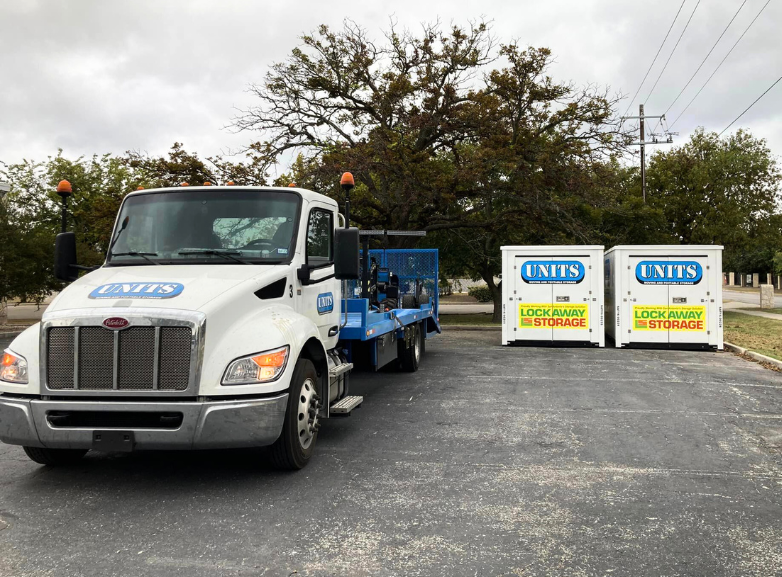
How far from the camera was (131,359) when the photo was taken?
15.3ft

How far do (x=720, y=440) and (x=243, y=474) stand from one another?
452 centimetres

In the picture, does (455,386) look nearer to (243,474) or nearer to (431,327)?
(431,327)

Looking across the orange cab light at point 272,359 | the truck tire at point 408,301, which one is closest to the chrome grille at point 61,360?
the orange cab light at point 272,359

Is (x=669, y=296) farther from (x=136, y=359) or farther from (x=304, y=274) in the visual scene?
(x=136, y=359)

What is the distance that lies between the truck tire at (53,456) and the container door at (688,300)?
13224mm

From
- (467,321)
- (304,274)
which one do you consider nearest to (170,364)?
(304,274)

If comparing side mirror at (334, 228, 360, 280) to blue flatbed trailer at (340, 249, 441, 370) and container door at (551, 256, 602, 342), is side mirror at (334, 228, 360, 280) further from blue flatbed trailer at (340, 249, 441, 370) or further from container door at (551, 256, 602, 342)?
container door at (551, 256, 602, 342)

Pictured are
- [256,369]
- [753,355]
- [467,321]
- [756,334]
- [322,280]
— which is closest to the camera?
[256,369]

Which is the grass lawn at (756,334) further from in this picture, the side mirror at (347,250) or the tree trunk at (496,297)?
the side mirror at (347,250)

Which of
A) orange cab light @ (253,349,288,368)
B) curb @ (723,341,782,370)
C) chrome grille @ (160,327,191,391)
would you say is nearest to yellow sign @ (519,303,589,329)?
curb @ (723,341,782,370)

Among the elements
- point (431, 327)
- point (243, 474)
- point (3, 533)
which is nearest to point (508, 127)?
point (431, 327)

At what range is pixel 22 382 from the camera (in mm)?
4809

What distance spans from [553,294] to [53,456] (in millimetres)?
12258

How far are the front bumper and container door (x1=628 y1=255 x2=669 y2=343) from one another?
41.1ft
